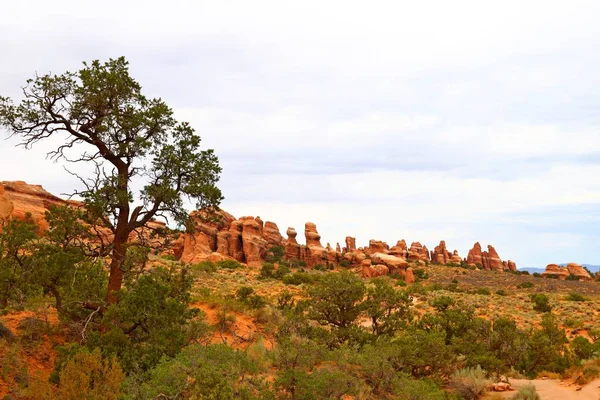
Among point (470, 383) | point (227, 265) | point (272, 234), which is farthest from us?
point (272, 234)

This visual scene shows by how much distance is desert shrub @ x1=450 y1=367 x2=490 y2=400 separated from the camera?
14.8 metres

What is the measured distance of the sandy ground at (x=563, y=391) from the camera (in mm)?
14049

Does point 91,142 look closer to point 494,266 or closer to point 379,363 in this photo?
point 379,363

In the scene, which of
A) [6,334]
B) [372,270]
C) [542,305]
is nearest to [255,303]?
[6,334]

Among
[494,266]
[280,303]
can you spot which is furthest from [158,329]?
[494,266]

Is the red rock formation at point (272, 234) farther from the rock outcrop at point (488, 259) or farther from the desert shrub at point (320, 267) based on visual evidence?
the rock outcrop at point (488, 259)

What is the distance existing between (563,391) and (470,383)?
316 cm

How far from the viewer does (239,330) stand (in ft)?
57.5

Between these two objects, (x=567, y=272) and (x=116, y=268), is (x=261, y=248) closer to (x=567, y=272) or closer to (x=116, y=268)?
(x=116, y=268)

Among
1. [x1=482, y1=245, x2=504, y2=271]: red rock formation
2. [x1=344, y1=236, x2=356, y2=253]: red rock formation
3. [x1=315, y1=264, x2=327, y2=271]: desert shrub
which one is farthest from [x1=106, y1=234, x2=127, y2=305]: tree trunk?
[x1=482, y1=245, x2=504, y2=271]: red rock formation

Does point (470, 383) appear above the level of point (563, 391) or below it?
above

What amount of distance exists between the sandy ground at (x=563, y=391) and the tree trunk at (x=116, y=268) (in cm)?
1257

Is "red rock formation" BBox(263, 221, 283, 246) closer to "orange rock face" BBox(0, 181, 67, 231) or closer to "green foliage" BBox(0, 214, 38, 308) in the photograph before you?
"orange rock face" BBox(0, 181, 67, 231)

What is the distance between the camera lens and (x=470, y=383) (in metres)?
15.0
